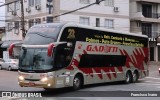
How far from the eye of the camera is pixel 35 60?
1909 cm

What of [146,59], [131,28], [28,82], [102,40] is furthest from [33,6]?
[28,82]

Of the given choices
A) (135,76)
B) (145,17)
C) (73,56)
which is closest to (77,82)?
(73,56)

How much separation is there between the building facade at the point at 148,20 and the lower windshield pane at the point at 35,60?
3723 centimetres

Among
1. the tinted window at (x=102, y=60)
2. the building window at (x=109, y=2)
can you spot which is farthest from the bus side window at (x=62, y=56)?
the building window at (x=109, y=2)

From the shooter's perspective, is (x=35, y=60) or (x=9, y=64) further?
(x=9, y=64)

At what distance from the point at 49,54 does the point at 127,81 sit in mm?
9509

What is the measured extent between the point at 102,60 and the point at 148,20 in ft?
113

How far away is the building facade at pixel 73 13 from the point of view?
46250mm

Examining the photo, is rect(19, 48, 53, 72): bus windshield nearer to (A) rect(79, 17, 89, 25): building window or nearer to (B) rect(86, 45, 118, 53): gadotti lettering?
(B) rect(86, 45, 118, 53): gadotti lettering

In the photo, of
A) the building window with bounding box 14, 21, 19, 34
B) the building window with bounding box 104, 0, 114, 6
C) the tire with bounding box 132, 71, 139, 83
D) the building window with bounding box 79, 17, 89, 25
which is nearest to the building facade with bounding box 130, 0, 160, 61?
the building window with bounding box 104, 0, 114, 6

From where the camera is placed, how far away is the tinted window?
2186 cm

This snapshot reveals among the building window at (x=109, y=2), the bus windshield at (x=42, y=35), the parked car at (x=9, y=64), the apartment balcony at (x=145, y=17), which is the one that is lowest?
the parked car at (x=9, y=64)

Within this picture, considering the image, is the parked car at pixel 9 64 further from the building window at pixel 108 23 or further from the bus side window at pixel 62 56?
the bus side window at pixel 62 56

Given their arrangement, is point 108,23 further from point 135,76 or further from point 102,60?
point 102,60
